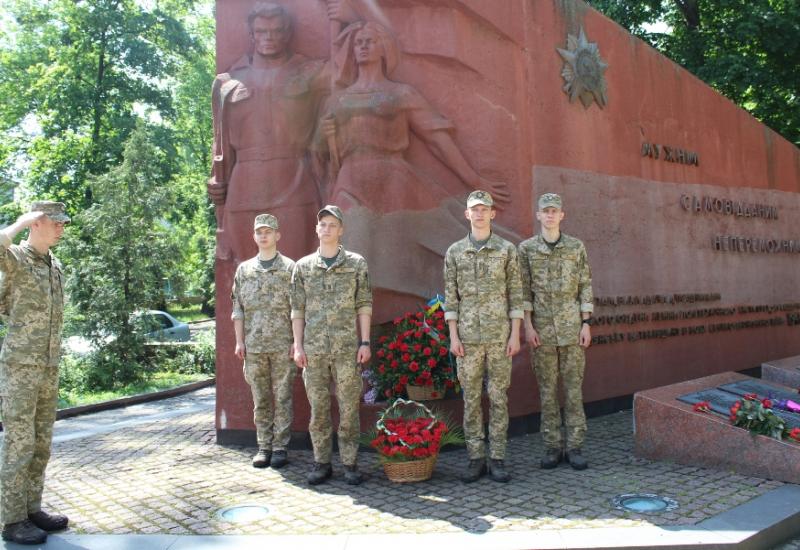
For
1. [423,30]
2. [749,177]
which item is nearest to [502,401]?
[423,30]

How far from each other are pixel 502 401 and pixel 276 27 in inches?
164

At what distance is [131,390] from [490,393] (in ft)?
28.6

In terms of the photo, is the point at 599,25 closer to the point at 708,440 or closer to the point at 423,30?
the point at 423,30

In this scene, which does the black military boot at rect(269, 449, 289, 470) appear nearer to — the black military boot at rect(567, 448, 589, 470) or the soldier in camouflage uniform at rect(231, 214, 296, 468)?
the soldier in camouflage uniform at rect(231, 214, 296, 468)

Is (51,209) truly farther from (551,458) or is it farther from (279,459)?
(551,458)

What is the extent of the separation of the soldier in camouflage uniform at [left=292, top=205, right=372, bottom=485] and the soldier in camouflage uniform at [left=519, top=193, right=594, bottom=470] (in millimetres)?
1328

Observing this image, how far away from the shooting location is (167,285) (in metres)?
14.8

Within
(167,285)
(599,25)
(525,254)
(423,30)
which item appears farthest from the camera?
(167,285)

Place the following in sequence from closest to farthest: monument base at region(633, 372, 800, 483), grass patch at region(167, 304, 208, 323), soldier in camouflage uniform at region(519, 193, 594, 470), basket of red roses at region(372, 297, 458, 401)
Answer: monument base at region(633, 372, 800, 483) < soldier in camouflage uniform at region(519, 193, 594, 470) < basket of red roses at region(372, 297, 458, 401) < grass patch at region(167, 304, 208, 323)

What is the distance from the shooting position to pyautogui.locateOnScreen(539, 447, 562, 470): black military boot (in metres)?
5.40

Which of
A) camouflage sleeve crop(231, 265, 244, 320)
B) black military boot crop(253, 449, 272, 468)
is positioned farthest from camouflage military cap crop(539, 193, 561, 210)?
black military boot crop(253, 449, 272, 468)

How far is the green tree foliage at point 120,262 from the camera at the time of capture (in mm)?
12977

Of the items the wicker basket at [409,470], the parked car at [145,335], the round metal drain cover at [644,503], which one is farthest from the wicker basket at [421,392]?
the parked car at [145,335]

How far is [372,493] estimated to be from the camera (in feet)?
16.1
